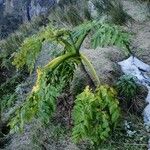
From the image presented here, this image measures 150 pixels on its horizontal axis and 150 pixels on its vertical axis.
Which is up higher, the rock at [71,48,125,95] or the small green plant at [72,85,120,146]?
the small green plant at [72,85,120,146]

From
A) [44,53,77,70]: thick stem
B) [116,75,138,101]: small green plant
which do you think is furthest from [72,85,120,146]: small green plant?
[116,75,138,101]: small green plant

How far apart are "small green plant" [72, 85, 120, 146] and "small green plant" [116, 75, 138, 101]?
0.93m

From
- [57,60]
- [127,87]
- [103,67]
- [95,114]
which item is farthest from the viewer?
[103,67]

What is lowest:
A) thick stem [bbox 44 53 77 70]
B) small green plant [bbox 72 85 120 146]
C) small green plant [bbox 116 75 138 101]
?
small green plant [bbox 116 75 138 101]

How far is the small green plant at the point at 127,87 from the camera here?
14.6 ft

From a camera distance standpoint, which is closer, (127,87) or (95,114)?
(95,114)

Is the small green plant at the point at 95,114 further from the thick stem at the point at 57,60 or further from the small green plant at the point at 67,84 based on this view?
the thick stem at the point at 57,60

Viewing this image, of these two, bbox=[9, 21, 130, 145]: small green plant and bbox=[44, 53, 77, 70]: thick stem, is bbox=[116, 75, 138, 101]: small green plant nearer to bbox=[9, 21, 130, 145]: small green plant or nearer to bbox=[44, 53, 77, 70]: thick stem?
bbox=[9, 21, 130, 145]: small green plant

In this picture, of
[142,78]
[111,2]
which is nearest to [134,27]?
[111,2]

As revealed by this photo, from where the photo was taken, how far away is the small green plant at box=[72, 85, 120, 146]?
135 inches

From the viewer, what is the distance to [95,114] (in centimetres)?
348

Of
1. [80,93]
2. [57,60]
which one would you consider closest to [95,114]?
[57,60]

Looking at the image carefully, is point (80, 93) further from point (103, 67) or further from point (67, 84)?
point (103, 67)

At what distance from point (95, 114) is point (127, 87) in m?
1.05
